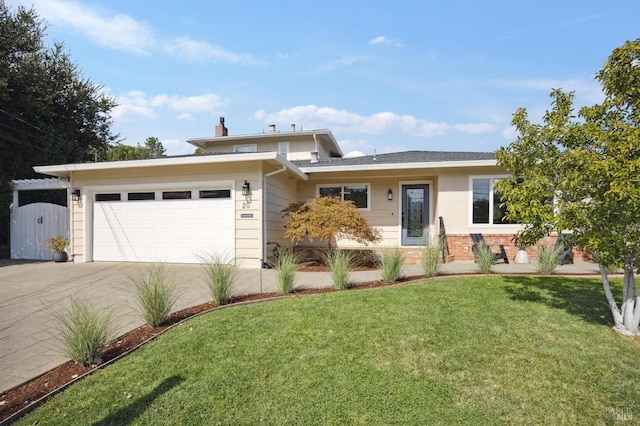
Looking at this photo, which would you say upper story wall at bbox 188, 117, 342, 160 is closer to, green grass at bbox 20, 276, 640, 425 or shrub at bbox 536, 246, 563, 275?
shrub at bbox 536, 246, 563, 275

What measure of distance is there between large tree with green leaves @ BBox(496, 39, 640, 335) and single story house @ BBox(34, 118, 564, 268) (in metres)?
4.27

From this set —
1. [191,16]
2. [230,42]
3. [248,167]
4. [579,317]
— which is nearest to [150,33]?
[191,16]

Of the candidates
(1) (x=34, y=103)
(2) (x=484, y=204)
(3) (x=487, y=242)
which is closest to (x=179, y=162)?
(2) (x=484, y=204)

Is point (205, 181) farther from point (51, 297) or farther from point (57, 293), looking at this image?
point (51, 297)

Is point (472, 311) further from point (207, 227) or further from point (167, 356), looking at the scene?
point (207, 227)

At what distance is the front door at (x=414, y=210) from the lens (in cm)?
1243

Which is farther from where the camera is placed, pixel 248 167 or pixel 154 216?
pixel 154 216

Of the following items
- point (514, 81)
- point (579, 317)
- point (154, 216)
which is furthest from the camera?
point (514, 81)

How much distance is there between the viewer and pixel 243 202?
9.53 metres

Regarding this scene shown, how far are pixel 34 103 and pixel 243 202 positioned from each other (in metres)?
12.3

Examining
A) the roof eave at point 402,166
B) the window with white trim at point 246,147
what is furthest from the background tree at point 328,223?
the window with white trim at point 246,147

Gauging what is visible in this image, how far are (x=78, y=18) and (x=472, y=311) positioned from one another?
10.4 m

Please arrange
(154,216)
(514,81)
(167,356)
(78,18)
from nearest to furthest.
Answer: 1. (167,356)
2. (78,18)
3. (154,216)
4. (514,81)

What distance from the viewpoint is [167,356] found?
368 cm
